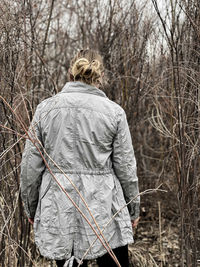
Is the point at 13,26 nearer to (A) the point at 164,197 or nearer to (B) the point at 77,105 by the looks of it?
(B) the point at 77,105

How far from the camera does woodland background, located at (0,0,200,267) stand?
1873 mm

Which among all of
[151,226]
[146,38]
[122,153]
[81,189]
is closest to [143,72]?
[146,38]

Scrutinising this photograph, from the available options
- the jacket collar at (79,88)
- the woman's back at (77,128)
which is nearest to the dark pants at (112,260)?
the woman's back at (77,128)

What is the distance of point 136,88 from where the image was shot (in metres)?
3.08

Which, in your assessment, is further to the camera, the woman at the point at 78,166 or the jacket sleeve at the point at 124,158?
the jacket sleeve at the point at 124,158

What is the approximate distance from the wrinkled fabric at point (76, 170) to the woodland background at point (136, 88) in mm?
152

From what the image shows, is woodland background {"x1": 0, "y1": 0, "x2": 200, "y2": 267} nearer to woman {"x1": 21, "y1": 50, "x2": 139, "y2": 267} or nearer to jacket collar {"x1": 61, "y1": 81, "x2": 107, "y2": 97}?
woman {"x1": 21, "y1": 50, "x2": 139, "y2": 267}

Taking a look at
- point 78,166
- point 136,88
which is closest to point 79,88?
point 78,166

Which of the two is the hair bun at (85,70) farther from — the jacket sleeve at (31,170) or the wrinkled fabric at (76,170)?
the jacket sleeve at (31,170)

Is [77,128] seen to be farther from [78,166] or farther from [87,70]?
[87,70]

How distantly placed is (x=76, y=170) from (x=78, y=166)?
24 millimetres

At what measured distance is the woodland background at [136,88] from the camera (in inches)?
73.7

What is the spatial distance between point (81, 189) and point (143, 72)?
1618mm

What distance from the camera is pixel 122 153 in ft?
5.88
